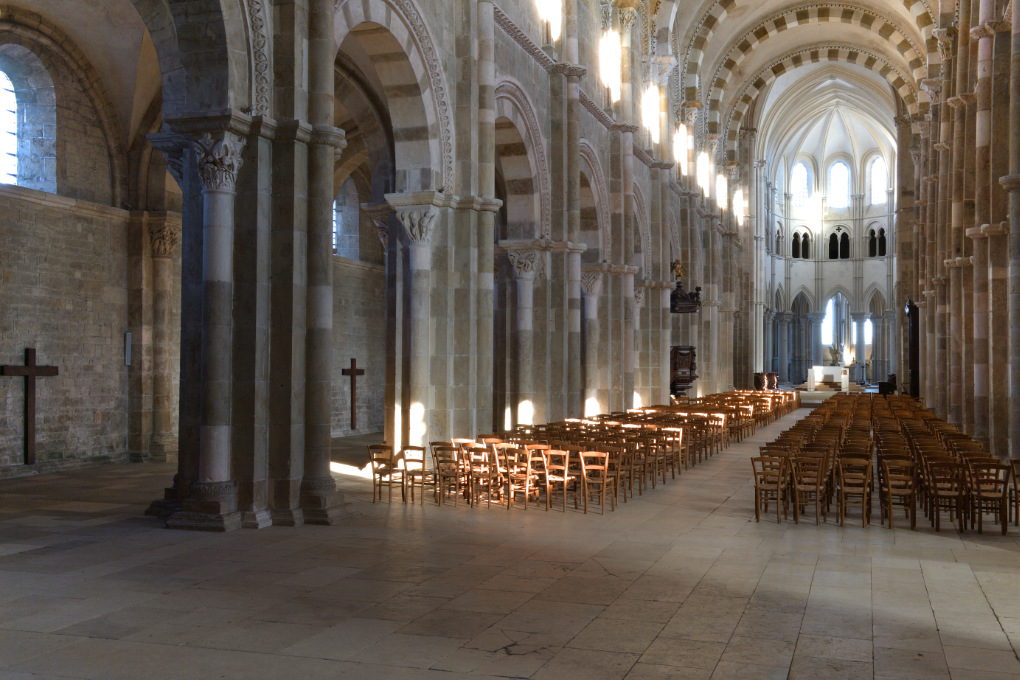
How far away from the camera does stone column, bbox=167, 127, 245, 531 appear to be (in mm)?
10539

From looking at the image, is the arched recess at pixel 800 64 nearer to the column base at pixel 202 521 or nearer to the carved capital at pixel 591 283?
the carved capital at pixel 591 283

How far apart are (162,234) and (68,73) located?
10.7 feet

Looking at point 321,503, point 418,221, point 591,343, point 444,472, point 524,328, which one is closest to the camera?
point 321,503

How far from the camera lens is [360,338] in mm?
25156

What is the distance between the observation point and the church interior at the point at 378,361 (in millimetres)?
6602

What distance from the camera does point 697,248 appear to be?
4028 centimetres

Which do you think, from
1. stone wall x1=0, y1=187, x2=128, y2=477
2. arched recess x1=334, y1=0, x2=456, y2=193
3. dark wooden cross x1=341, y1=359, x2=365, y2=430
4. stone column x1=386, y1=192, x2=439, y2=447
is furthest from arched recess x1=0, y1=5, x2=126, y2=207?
dark wooden cross x1=341, y1=359, x2=365, y2=430

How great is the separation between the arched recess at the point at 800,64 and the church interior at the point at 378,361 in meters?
17.2

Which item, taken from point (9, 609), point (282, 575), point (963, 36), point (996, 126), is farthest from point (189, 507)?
point (963, 36)

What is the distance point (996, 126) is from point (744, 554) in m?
13.3

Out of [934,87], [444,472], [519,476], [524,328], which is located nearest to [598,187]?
[524,328]

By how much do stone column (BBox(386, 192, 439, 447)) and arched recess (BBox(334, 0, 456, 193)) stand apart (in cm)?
35

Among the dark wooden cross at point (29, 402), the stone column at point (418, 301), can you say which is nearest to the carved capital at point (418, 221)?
the stone column at point (418, 301)

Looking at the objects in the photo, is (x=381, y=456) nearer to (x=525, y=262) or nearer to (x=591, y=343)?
(x=525, y=262)
